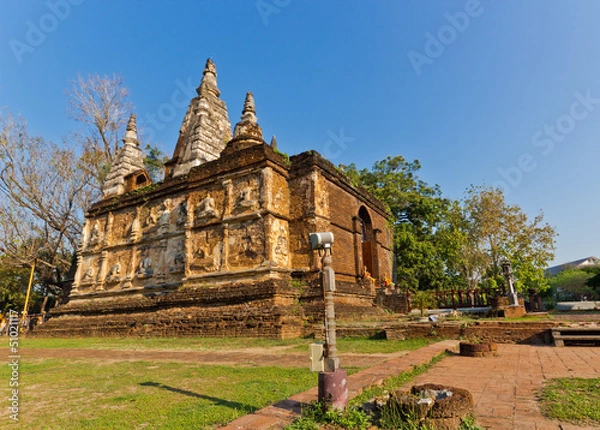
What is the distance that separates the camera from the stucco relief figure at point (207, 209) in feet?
44.6

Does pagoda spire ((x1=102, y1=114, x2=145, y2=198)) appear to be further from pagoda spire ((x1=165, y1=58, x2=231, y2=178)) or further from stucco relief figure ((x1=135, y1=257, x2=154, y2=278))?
stucco relief figure ((x1=135, y1=257, x2=154, y2=278))

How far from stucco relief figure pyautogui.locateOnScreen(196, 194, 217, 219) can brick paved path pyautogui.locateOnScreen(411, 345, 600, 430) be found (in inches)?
386

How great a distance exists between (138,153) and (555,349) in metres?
21.3

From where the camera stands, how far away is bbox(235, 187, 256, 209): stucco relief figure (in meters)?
12.6

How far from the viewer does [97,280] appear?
57.3 ft

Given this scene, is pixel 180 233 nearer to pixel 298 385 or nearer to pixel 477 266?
pixel 298 385

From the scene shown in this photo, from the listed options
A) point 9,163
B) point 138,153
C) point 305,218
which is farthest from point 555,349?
point 9,163

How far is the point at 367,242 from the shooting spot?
57.0 feet

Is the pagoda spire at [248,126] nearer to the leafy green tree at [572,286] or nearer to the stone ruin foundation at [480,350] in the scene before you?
the stone ruin foundation at [480,350]

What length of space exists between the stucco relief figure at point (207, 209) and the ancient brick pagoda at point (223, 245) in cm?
4

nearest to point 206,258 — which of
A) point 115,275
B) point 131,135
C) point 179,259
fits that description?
point 179,259

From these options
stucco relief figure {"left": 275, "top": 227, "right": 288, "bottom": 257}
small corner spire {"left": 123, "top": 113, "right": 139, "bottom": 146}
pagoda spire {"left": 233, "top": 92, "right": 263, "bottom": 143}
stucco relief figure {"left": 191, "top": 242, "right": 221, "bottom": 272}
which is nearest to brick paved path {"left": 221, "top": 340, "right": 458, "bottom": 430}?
stucco relief figure {"left": 275, "top": 227, "right": 288, "bottom": 257}

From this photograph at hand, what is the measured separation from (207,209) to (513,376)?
1123cm

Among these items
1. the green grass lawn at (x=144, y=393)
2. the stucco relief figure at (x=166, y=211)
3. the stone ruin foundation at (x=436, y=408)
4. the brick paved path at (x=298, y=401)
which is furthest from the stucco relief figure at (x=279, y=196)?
the stone ruin foundation at (x=436, y=408)
